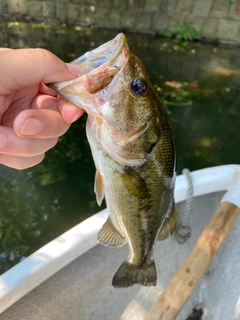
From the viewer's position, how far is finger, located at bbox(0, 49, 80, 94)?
123 centimetres

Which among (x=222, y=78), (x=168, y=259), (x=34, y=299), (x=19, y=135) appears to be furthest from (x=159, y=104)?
(x=222, y=78)

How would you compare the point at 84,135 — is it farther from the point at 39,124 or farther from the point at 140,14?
the point at 140,14

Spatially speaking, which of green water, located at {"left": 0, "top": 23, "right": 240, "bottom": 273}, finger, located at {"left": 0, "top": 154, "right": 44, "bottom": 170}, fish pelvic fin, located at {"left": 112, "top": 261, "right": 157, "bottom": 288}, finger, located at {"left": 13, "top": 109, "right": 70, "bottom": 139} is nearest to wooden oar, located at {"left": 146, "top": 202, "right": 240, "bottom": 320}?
fish pelvic fin, located at {"left": 112, "top": 261, "right": 157, "bottom": 288}

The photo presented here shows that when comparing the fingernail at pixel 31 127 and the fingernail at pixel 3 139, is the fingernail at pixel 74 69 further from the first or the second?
the fingernail at pixel 3 139

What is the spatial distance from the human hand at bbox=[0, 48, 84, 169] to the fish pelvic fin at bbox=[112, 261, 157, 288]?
70 cm

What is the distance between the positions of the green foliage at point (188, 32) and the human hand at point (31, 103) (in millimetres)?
8058

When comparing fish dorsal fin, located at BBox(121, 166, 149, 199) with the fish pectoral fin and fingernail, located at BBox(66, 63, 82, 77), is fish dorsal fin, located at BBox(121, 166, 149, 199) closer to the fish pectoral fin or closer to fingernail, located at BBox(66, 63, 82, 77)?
the fish pectoral fin

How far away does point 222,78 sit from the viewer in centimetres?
723

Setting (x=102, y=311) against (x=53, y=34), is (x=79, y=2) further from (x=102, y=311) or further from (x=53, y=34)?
(x=102, y=311)

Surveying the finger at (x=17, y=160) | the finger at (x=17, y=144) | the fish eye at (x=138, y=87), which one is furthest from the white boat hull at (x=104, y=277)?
the fish eye at (x=138, y=87)

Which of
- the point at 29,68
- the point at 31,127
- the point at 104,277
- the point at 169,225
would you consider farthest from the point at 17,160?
the point at 104,277

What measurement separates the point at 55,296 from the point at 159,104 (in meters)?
1.64

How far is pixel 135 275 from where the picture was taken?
1690 millimetres

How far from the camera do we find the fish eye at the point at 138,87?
1.22 meters
